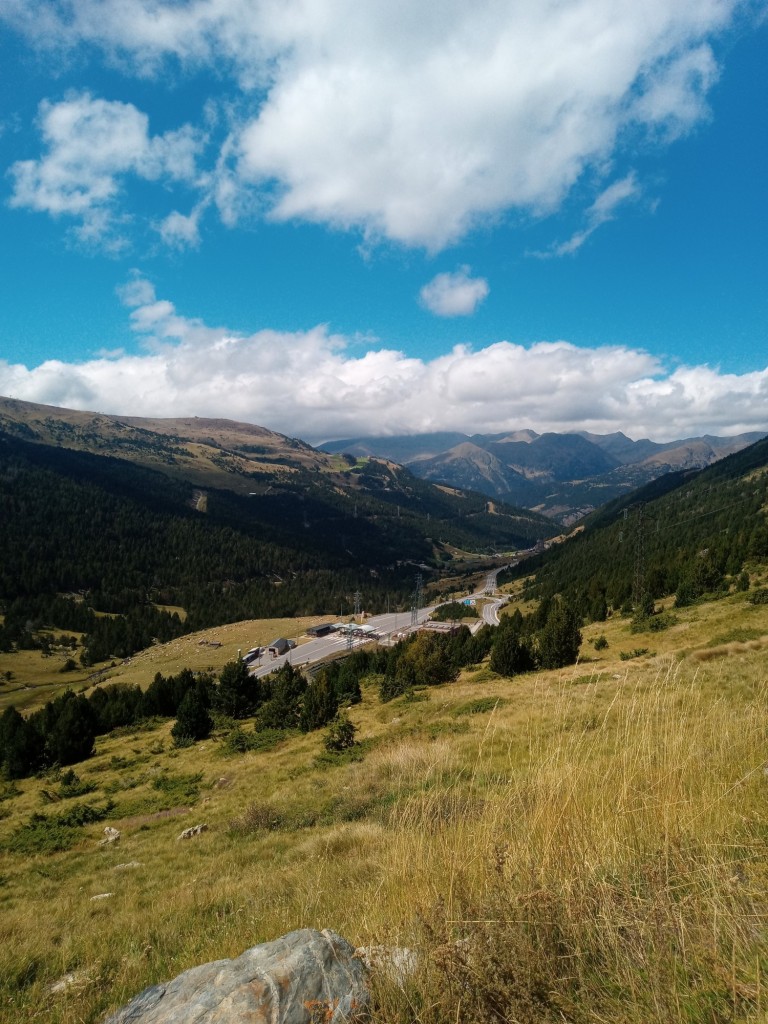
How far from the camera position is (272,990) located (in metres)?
3.15

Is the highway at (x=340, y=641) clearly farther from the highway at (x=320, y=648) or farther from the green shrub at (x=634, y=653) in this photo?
the green shrub at (x=634, y=653)

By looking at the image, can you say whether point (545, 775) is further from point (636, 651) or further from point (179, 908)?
point (636, 651)

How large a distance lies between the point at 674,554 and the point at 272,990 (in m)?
95.9

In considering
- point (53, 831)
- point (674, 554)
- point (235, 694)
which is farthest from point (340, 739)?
point (674, 554)

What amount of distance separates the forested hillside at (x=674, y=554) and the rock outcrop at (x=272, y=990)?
176ft

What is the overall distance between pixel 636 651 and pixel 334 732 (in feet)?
76.5

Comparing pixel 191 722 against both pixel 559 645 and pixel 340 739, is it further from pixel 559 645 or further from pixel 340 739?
pixel 559 645

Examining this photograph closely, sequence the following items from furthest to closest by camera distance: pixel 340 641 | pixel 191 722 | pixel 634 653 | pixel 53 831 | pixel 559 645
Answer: pixel 340 641 < pixel 559 645 < pixel 191 722 < pixel 634 653 < pixel 53 831

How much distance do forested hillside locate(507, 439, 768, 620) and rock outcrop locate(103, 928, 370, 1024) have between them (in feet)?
176

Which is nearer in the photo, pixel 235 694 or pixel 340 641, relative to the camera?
pixel 235 694

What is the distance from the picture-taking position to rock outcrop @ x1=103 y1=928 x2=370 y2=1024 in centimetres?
299

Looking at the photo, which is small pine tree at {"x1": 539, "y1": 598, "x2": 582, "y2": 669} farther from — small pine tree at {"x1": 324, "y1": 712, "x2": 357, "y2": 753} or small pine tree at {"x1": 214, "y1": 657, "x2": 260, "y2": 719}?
small pine tree at {"x1": 214, "y1": 657, "x2": 260, "y2": 719}

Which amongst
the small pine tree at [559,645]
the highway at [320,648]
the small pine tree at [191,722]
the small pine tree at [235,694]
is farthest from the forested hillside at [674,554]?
the highway at [320,648]

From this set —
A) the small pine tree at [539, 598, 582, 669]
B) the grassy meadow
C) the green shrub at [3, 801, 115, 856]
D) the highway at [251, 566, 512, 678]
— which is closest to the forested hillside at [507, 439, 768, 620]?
the small pine tree at [539, 598, 582, 669]
